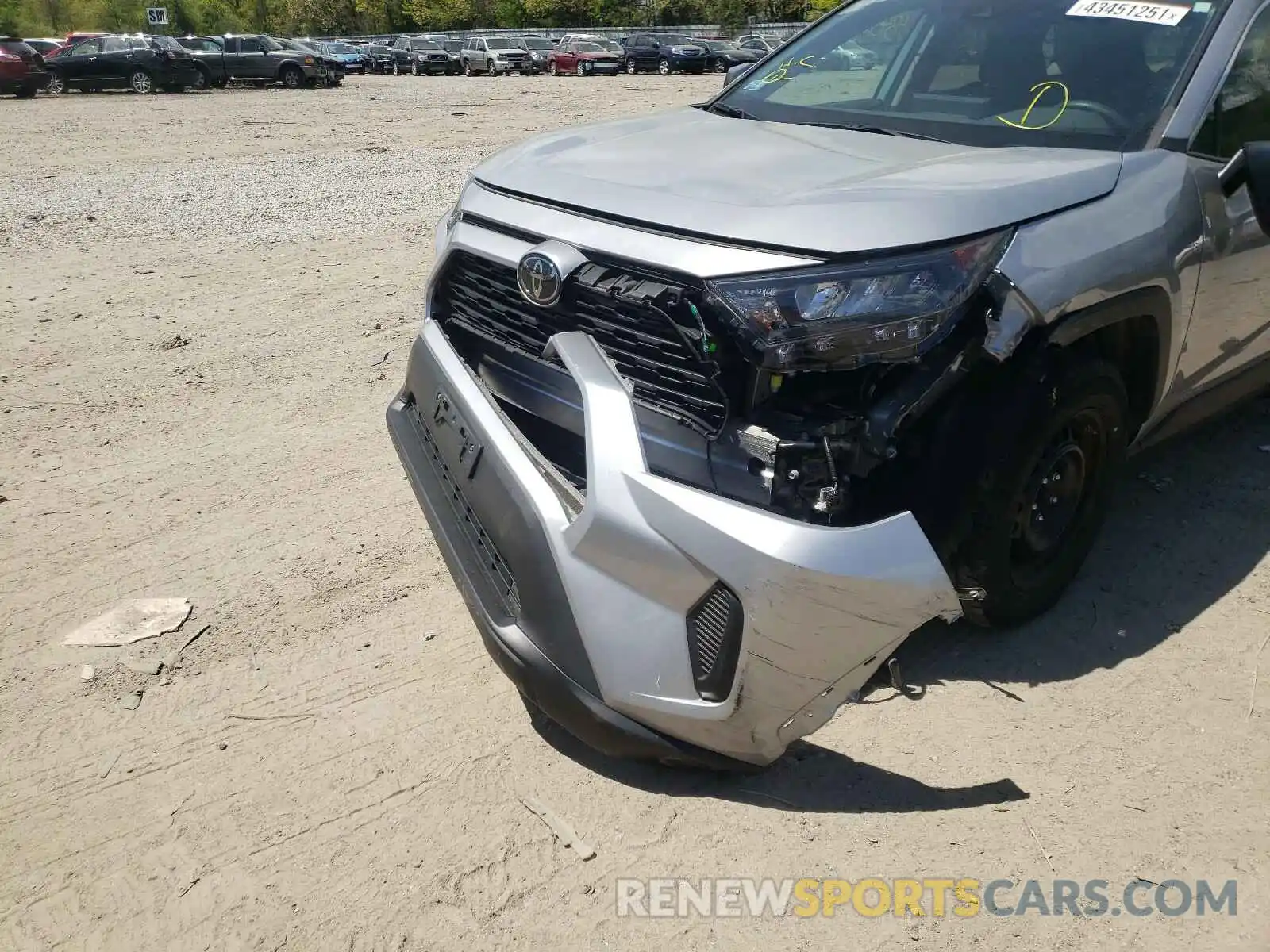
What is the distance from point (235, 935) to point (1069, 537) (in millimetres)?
2558

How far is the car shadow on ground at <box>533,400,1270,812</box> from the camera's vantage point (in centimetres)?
257

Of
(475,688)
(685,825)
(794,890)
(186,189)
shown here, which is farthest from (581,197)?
(186,189)

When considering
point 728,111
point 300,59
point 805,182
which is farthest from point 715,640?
point 300,59

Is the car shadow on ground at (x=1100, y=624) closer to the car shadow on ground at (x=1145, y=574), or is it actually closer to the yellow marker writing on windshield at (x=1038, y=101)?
the car shadow on ground at (x=1145, y=574)

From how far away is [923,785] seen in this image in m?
2.57

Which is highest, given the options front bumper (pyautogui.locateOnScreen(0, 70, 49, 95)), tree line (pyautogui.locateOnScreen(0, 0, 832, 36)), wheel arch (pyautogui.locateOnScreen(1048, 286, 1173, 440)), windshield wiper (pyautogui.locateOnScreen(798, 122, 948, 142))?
windshield wiper (pyautogui.locateOnScreen(798, 122, 948, 142))

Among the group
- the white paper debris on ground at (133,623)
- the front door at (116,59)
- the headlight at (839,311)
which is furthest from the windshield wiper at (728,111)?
the front door at (116,59)

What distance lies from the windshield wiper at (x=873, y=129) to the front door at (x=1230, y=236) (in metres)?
0.77

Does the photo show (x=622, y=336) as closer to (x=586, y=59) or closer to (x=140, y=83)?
(x=140, y=83)

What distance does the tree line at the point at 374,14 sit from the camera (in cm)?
5806

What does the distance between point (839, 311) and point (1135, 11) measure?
1.98m

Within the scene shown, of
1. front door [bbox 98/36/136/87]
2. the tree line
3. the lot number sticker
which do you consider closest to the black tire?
the lot number sticker

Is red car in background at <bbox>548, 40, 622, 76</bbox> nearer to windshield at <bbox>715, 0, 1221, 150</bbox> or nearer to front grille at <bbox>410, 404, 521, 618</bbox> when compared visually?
windshield at <bbox>715, 0, 1221, 150</bbox>

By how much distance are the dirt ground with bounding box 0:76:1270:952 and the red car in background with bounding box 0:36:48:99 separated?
24.7 m
